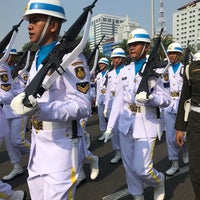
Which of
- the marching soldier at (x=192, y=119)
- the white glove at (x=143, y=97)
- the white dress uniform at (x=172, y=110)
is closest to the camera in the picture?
the marching soldier at (x=192, y=119)

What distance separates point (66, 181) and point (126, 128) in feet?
5.40

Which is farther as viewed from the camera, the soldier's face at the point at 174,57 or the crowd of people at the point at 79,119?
the soldier's face at the point at 174,57

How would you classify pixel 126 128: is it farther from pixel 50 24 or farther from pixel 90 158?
pixel 50 24

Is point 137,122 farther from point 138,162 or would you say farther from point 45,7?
point 45,7

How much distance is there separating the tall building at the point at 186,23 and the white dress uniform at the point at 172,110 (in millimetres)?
117094

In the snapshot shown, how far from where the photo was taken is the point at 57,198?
231 centimetres

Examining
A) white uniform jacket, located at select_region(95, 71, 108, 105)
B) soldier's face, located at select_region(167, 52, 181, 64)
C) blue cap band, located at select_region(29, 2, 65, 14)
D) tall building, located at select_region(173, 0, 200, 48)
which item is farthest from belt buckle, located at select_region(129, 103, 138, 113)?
tall building, located at select_region(173, 0, 200, 48)

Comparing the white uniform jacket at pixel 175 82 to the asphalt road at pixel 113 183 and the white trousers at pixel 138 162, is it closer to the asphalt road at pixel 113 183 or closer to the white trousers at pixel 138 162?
the asphalt road at pixel 113 183

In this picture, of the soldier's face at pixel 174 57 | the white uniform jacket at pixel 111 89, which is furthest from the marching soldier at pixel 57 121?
the white uniform jacket at pixel 111 89

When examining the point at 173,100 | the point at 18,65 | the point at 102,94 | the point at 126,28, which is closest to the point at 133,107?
the point at 173,100

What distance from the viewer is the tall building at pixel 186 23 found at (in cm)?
11831

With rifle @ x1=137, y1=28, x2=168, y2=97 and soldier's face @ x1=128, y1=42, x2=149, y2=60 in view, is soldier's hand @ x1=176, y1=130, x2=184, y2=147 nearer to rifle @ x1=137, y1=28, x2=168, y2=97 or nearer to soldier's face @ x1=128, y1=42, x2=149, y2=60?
rifle @ x1=137, y1=28, x2=168, y2=97

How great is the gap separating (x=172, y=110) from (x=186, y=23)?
125183 millimetres

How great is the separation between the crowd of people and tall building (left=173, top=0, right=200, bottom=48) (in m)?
119
